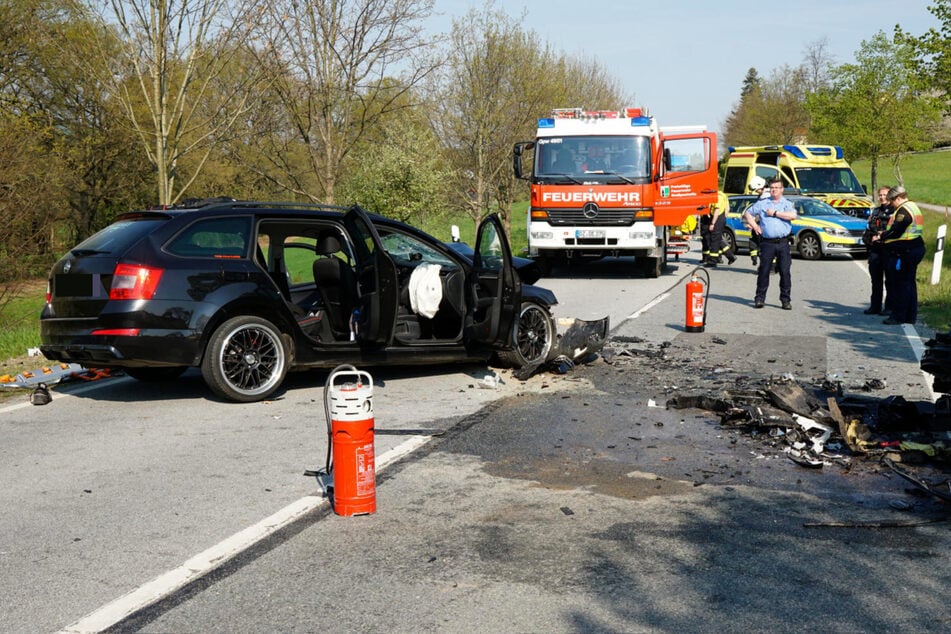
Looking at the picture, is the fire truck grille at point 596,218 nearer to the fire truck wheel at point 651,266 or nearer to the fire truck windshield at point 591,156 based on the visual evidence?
the fire truck windshield at point 591,156

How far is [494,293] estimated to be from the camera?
8672 mm

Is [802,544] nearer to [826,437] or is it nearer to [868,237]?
[826,437]

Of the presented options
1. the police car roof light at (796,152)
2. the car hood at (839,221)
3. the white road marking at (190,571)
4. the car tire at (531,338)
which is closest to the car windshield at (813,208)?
the car hood at (839,221)

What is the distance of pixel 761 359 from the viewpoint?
33.8ft

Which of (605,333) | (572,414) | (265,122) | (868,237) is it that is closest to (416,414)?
(572,414)

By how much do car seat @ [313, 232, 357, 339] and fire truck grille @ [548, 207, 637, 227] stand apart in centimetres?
1124

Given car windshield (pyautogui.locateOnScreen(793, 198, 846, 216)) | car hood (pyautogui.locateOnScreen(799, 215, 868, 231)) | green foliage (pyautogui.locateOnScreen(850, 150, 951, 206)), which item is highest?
green foliage (pyautogui.locateOnScreen(850, 150, 951, 206))

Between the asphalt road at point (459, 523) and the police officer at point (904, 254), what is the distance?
195 inches

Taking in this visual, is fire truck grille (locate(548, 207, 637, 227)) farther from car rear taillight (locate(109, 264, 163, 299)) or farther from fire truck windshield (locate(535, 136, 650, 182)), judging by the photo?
car rear taillight (locate(109, 264, 163, 299))

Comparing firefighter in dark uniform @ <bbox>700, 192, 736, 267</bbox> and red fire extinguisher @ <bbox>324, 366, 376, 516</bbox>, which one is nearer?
red fire extinguisher @ <bbox>324, 366, 376, 516</bbox>

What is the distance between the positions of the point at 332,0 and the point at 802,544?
17677 millimetres

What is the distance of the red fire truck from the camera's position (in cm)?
1944

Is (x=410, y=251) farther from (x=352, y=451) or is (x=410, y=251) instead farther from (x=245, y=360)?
(x=352, y=451)

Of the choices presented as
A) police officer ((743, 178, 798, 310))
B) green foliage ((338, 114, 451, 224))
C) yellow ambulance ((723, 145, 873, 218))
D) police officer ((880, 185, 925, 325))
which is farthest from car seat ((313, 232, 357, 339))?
yellow ambulance ((723, 145, 873, 218))
